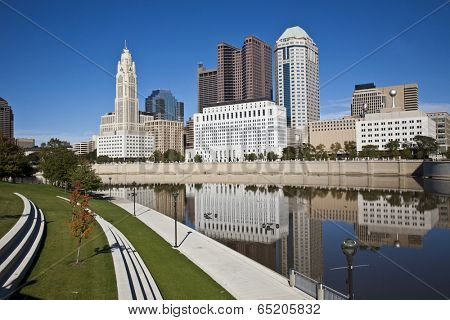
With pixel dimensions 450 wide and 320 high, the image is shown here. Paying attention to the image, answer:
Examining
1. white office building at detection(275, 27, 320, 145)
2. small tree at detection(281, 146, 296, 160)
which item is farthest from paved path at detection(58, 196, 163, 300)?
white office building at detection(275, 27, 320, 145)

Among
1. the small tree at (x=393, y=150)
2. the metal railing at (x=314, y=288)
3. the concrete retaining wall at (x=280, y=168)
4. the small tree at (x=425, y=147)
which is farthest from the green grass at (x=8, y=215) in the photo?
the small tree at (x=425, y=147)

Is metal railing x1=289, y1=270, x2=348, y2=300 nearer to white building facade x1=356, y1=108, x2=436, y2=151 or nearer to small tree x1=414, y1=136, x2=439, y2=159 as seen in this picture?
small tree x1=414, y1=136, x2=439, y2=159

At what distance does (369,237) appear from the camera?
24.9 m

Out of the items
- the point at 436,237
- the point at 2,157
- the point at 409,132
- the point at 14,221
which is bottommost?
the point at 436,237

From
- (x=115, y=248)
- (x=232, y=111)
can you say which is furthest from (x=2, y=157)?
(x=232, y=111)

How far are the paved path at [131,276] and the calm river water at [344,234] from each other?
23.2 ft

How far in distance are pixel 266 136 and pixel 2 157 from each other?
10838 centimetres

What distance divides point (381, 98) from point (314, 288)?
194 metres

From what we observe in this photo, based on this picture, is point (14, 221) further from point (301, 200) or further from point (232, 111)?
point (232, 111)

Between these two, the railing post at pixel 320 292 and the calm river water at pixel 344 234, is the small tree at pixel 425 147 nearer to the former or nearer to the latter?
the calm river water at pixel 344 234

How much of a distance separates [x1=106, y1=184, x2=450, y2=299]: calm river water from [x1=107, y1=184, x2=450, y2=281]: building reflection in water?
5 centimetres

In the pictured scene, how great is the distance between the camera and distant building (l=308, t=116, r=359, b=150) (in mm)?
160000

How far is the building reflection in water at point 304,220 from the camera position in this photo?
21.1 metres
